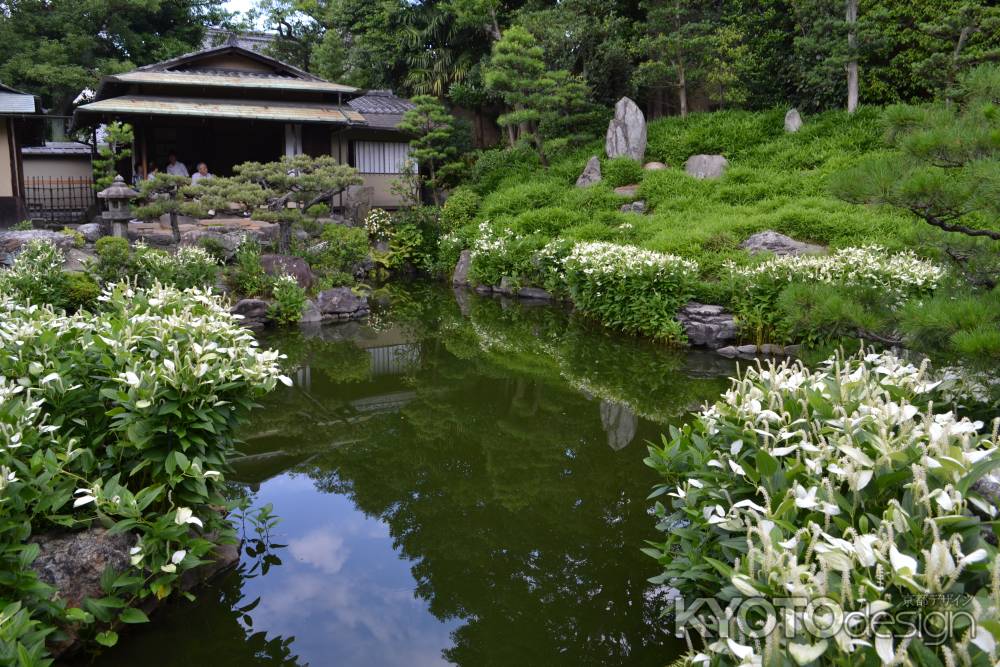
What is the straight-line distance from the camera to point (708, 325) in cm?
1073

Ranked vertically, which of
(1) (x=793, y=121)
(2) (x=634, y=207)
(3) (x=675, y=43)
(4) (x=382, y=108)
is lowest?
(2) (x=634, y=207)

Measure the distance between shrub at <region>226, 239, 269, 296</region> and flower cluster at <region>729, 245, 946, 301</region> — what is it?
8.09m

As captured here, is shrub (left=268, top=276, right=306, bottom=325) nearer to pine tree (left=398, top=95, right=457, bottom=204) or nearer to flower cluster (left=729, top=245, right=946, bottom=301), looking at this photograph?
flower cluster (left=729, top=245, right=946, bottom=301)

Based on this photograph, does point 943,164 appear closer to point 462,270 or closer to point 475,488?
point 475,488

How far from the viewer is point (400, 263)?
62.0 ft

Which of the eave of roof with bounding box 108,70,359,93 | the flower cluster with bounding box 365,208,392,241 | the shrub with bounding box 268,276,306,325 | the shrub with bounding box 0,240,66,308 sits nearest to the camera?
the shrub with bounding box 0,240,66,308

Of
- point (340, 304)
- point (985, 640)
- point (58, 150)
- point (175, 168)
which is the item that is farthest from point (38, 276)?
point (58, 150)

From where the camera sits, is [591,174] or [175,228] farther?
[591,174]

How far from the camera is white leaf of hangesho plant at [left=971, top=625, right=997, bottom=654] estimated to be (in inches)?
74.6

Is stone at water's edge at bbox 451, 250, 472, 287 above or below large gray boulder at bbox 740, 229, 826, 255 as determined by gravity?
below

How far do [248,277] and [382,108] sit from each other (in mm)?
11729

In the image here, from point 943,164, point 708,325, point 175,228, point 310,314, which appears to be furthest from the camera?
point 175,228

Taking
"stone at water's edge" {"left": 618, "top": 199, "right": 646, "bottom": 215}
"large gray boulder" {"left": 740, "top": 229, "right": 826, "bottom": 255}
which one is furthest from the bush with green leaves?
"stone at water's edge" {"left": 618, "top": 199, "right": 646, "bottom": 215}

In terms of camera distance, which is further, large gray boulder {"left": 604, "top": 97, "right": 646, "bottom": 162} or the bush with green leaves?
large gray boulder {"left": 604, "top": 97, "right": 646, "bottom": 162}
